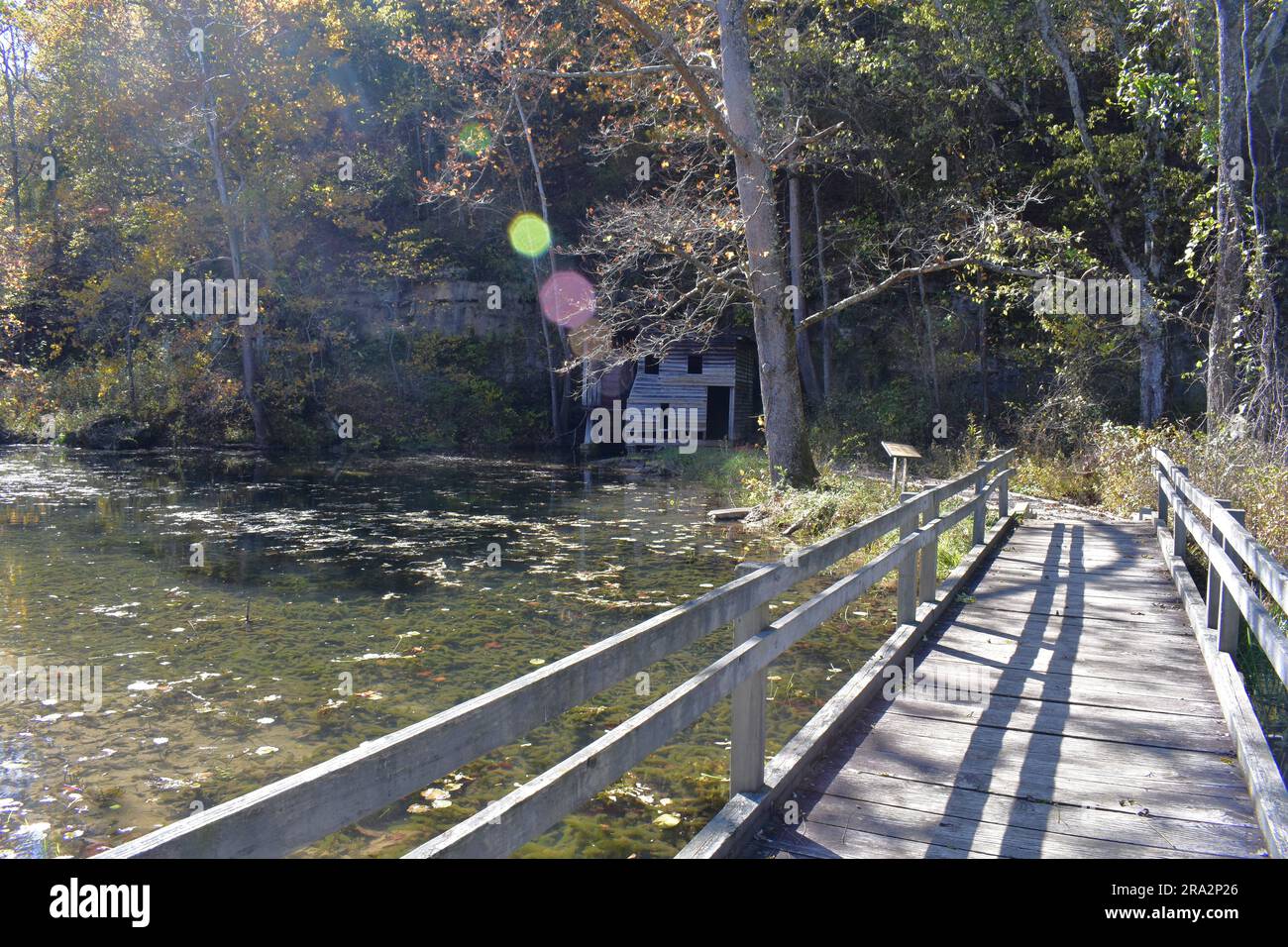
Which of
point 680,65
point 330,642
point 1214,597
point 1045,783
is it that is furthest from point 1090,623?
point 680,65

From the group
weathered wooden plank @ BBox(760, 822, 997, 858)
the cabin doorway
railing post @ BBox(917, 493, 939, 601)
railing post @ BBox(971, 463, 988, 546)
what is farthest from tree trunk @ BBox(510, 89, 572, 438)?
weathered wooden plank @ BBox(760, 822, 997, 858)

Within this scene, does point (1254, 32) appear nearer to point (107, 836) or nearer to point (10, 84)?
point (107, 836)

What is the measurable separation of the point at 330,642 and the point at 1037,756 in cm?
659

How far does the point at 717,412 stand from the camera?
3366 centimetres

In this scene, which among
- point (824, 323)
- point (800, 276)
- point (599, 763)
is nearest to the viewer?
point (599, 763)

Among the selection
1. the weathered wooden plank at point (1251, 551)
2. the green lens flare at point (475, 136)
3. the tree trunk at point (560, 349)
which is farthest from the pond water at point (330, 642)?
the green lens flare at point (475, 136)

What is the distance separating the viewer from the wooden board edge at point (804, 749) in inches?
139

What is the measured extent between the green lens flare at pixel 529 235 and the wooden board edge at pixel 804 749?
2801cm

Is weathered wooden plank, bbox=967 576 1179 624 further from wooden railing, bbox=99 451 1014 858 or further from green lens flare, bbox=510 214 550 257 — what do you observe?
green lens flare, bbox=510 214 550 257

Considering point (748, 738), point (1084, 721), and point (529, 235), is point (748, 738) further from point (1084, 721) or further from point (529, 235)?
point (529, 235)

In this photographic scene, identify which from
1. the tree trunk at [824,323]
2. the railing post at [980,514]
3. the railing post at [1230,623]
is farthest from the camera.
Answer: the tree trunk at [824,323]

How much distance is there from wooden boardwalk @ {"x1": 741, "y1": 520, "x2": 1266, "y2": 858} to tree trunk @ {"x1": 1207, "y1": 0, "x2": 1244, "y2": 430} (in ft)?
27.7

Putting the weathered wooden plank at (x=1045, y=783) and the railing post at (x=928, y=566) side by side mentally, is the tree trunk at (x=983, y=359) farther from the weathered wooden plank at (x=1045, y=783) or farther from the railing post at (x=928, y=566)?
the weathered wooden plank at (x=1045, y=783)
